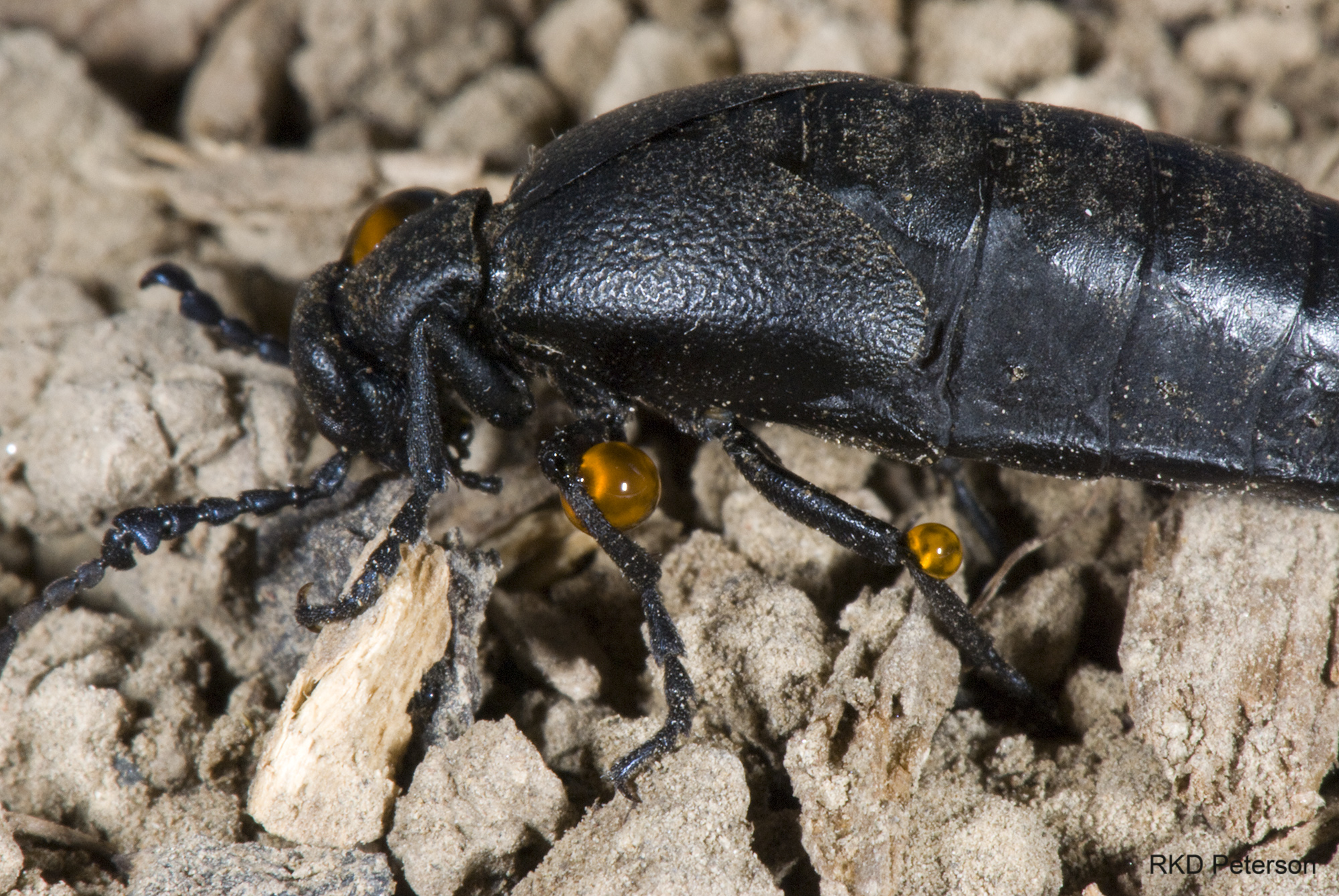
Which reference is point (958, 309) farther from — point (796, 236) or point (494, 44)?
point (494, 44)

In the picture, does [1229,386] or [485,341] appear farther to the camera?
[485,341]

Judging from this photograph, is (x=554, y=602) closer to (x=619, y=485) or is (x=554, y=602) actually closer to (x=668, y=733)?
(x=619, y=485)

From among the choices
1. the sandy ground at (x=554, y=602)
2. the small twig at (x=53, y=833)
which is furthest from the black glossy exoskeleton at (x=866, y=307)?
the small twig at (x=53, y=833)

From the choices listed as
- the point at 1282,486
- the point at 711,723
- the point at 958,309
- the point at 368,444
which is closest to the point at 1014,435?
the point at 958,309

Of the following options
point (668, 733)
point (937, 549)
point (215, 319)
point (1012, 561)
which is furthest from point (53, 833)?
point (1012, 561)

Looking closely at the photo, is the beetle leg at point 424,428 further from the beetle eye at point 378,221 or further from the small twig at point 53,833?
the small twig at point 53,833

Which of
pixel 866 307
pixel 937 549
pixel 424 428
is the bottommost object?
pixel 937 549
